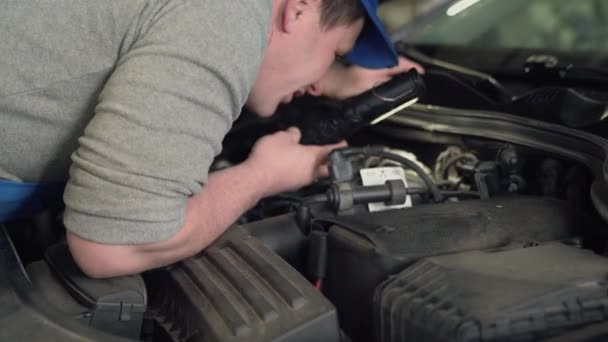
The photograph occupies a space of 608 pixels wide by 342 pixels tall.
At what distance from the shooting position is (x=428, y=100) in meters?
1.40

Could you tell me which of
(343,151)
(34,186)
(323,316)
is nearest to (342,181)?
(343,151)

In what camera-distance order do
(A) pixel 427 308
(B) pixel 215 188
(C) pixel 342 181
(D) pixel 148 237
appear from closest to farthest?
(A) pixel 427 308 → (D) pixel 148 237 → (B) pixel 215 188 → (C) pixel 342 181

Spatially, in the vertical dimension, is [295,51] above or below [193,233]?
above

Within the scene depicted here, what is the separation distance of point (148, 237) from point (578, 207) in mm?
664

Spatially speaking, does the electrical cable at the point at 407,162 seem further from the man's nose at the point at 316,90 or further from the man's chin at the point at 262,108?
the man's nose at the point at 316,90

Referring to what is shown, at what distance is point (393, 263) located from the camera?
828 millimetres

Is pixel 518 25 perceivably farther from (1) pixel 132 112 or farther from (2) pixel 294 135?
(1) pixel 132 112

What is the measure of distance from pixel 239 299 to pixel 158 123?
0.24 metres

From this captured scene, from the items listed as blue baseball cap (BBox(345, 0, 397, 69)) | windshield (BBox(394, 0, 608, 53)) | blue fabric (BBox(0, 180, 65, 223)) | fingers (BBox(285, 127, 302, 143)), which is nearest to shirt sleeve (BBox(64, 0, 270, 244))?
blue fabric (BBox(0, 180, 65, 223))

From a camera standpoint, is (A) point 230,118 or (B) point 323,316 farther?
(A) point 230,118

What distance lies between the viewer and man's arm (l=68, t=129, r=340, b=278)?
0.83 m

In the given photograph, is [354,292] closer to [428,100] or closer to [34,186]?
[34,186]

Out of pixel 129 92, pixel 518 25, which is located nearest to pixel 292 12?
pixel 129 92

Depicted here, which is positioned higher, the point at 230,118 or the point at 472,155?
the point at 230,118
